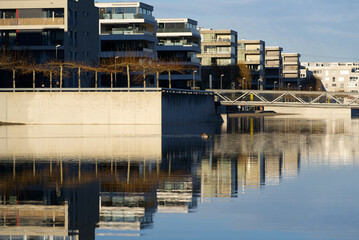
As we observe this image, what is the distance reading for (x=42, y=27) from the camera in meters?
95.3

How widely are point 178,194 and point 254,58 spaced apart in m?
177

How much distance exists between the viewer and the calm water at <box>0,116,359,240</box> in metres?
17.0

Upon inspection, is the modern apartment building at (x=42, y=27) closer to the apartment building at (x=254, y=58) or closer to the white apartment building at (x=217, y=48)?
the white apartment building at (x=217, y=48)

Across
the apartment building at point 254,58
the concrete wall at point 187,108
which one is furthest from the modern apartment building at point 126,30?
the apartment building at point 254,58

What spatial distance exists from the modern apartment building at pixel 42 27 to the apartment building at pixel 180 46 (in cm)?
3420

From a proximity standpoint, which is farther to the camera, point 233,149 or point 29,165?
point 233,149

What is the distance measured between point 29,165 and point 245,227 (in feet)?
56.4

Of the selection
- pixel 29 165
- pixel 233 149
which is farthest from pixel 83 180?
pixel 233 149

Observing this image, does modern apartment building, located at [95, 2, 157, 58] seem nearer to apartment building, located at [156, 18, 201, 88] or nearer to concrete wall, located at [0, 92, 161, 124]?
apartment building, located at [156, 18, 201, 88]

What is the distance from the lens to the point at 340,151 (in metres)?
41.9

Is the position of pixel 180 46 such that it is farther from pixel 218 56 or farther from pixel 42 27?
pixel 42 27

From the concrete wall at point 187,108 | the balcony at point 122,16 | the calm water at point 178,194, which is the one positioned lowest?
the calm water at point 178,194

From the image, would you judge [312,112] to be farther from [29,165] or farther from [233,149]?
[29,165]

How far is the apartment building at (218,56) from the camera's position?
16588cm
